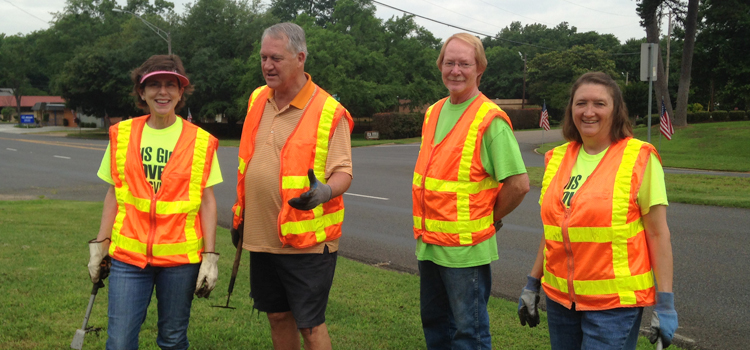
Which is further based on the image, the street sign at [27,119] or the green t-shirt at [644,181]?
the street sign at [27,119]

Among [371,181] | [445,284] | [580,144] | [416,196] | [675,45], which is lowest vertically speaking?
[371,181]

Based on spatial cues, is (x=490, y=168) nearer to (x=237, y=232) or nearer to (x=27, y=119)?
(x=237, y=232)

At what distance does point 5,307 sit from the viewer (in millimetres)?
5082

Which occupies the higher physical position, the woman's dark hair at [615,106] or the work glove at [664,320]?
the woman's dark hair at [615,106]

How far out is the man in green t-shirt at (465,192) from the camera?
320 centimetres

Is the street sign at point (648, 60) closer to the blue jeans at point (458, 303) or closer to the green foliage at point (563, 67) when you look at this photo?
the blue jeans at point (458, 303)

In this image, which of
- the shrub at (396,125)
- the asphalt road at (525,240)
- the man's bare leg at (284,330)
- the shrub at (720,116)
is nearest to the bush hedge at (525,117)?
the shrub at (396,125)

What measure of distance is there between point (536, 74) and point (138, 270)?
251 ft

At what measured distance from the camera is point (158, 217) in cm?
312

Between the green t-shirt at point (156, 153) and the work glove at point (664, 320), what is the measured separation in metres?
2.11

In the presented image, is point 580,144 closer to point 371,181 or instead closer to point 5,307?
point 5,307

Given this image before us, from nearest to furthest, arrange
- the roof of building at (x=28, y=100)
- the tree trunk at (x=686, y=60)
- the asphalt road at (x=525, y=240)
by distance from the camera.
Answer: the asphalt road at (x=525, y=240), the tree trunk at (x=686, y=60), the roof of building at (x=28, y=100)

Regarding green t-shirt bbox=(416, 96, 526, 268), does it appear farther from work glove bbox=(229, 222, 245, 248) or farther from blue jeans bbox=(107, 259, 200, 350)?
blue jeans bbox=(107, 259, 200, 350)

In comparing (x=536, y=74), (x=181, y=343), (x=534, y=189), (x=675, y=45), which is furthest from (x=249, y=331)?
(x=675, y=45)
